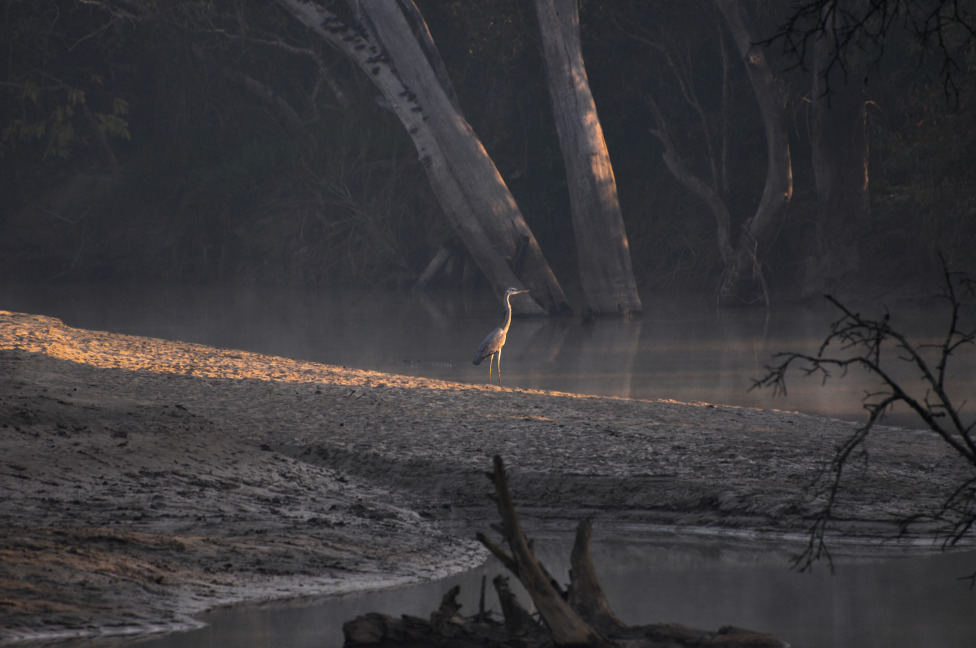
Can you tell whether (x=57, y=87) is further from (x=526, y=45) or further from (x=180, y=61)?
(x=526, y=45)

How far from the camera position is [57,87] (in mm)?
27359

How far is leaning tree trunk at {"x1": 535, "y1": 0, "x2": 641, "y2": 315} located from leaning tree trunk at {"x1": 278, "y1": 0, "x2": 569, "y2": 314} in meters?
0.97

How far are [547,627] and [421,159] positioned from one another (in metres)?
16.1

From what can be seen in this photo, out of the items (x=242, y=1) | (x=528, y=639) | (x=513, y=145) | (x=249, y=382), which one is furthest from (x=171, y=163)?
(x=528, y=639)

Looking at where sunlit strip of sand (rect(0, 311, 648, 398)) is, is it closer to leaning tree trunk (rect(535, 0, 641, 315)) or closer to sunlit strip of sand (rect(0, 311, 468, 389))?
sunlit strip of sand (rect(0, 311, 468, 389))

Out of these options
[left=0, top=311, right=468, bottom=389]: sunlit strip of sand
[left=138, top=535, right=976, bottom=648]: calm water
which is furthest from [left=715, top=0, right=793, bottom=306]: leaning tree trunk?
[left=138, top=535, right=976, bottom=648]: calm water

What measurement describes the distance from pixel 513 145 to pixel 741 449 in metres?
18.8

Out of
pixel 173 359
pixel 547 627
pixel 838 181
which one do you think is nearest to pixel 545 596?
pixel 547 627

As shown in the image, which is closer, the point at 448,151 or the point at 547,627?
the point at 547,627

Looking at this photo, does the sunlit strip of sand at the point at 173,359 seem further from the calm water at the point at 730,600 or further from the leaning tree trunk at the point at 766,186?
the leaning tree trunk at the point at 766,186

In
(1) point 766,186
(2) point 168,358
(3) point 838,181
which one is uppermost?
(3) point 838,181

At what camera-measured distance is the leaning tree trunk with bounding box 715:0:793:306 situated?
19.0 m

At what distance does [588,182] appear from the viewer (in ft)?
62.4

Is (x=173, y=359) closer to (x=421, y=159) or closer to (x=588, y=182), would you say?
(x=421, y=159)
